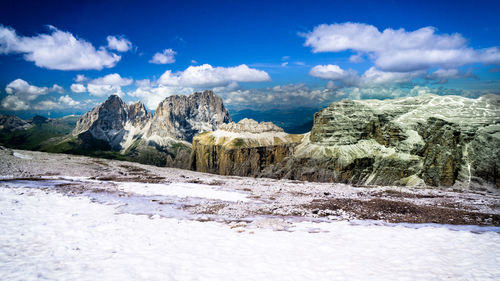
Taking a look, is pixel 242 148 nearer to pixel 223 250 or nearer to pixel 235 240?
pixel 235 240

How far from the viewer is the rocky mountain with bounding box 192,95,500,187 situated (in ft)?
195

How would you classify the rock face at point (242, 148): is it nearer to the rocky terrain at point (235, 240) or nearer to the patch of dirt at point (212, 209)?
the patch of dirt at point (212, 209)

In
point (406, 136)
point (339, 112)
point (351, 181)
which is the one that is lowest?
point (351, 181)

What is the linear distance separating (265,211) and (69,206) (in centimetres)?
1625

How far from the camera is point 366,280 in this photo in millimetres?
9867

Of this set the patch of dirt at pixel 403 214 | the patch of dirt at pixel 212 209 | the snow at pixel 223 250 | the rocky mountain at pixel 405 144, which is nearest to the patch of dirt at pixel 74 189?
the snow at pixel 223 250

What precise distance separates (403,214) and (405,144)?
193 feet

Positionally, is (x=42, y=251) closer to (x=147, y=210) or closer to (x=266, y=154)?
(x=147, y=210)

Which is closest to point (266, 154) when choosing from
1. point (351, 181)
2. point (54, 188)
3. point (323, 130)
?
point (323, 130)

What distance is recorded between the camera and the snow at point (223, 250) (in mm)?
10250

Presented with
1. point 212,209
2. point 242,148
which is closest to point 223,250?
point 212,209

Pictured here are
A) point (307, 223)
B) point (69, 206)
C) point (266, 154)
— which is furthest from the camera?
point (266, 154)

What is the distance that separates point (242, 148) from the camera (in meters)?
120

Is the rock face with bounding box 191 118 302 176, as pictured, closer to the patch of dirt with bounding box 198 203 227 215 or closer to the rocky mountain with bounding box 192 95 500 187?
the rocky mountain with bounding box 192 95 500 187
